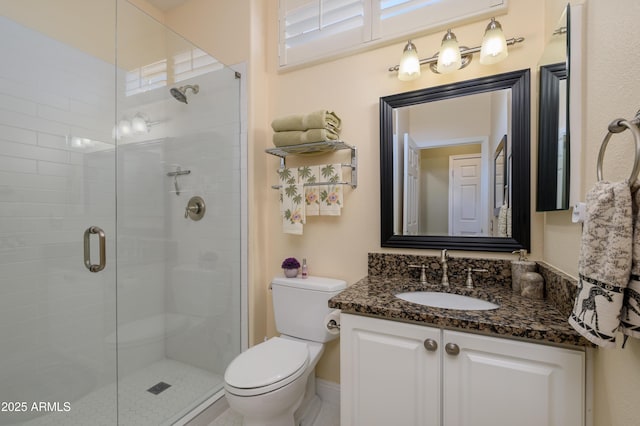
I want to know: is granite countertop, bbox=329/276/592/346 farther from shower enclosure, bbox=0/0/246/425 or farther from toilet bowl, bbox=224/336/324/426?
shower enclosure, bbox=0/0/246/425

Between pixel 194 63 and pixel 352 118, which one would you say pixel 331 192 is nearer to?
pixel 352 118

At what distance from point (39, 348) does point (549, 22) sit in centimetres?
291

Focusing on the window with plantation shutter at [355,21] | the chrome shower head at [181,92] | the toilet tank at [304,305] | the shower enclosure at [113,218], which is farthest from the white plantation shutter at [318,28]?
the toilet tank at [304,305]

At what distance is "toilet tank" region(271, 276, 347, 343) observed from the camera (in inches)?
60.7

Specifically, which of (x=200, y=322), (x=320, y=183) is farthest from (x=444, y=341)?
(x=200, y=322)

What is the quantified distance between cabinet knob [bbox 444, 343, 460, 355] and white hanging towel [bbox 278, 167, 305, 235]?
995 millimetres

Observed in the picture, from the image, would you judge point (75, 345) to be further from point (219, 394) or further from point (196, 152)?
point (196, 152)

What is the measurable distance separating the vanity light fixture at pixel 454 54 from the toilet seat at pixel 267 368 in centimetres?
152

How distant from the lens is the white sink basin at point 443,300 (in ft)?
4.01

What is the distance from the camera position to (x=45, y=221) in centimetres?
A: 149

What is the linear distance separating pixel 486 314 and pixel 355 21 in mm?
1684

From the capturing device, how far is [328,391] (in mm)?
1725

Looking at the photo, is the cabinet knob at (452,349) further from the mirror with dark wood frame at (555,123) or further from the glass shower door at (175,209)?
the glass shower door at (175,209)

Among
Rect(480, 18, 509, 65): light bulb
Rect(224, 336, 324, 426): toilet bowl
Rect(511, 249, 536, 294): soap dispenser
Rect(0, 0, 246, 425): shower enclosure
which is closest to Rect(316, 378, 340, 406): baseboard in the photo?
Rect(224, 336, 324, 426): toilet bowl
